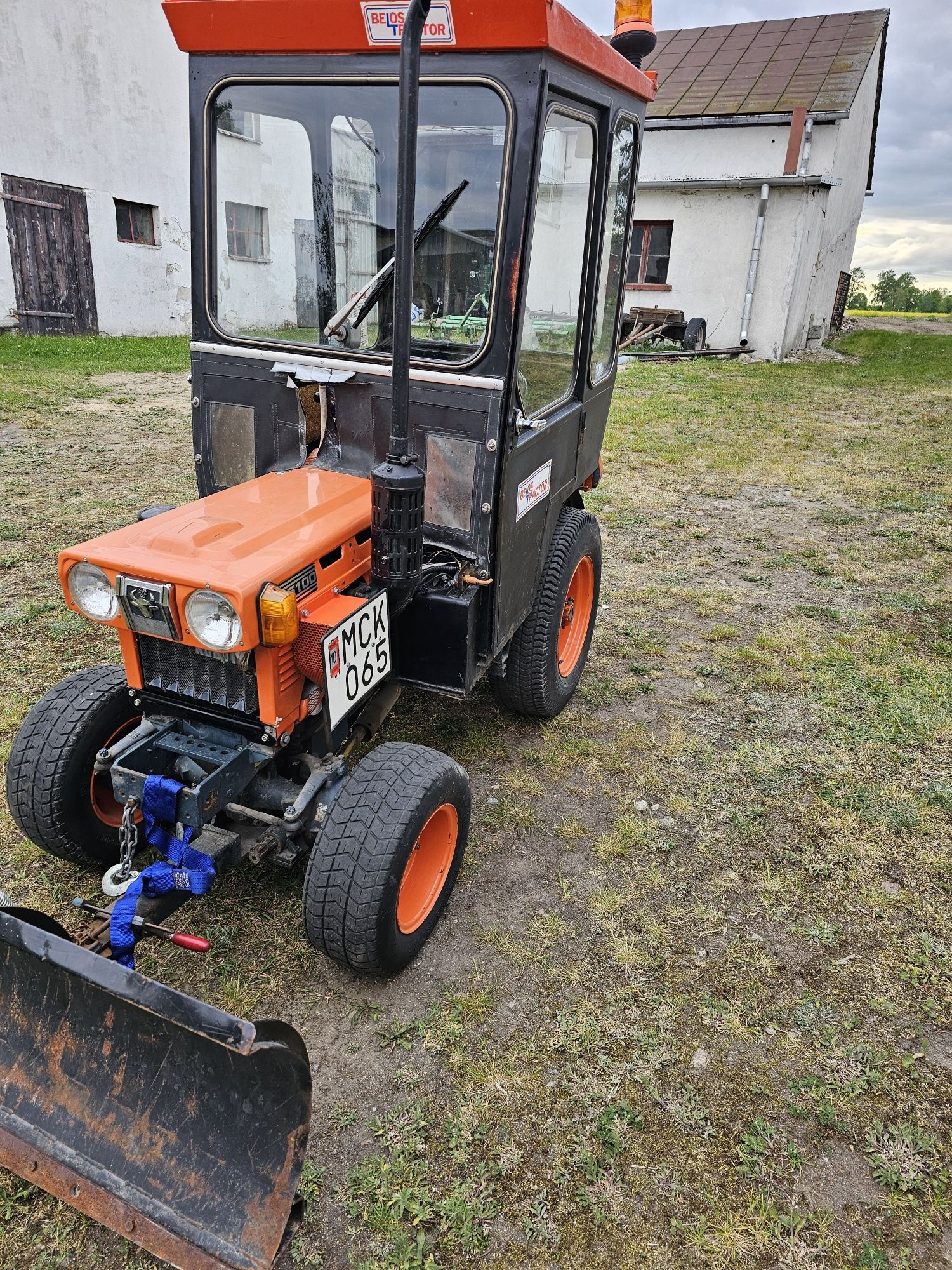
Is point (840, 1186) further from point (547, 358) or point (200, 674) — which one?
point (547, 358)

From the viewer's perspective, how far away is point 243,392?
3041 millimetres

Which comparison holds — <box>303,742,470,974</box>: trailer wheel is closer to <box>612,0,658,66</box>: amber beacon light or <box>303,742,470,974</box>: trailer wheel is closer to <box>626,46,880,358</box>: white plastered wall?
<box>612,0,658,66</box>: amber beacon light

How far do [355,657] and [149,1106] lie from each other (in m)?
1.19

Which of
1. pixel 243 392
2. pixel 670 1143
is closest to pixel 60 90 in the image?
pixel 243 392

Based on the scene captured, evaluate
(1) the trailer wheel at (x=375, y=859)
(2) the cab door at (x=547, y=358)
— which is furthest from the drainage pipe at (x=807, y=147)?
(1) the trailer wheel at (x=375, y=859)

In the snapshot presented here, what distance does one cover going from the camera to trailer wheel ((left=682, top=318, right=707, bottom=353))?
16.1 m

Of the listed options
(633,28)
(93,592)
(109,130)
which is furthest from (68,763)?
(109,130)

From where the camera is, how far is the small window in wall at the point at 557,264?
277 cm

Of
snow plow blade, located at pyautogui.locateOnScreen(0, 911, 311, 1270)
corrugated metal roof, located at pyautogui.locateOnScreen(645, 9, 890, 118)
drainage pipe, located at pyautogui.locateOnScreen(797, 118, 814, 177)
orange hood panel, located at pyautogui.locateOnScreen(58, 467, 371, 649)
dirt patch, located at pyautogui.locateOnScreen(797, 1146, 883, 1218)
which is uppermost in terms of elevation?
corrugated metal roof, located at pyautogui.locateOnScreen(645, 9, 890, 118)

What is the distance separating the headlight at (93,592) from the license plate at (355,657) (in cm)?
59

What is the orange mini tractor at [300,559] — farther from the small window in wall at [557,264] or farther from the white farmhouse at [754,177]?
the white farmhouse at [754,177]

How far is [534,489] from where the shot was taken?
3184 millimetres

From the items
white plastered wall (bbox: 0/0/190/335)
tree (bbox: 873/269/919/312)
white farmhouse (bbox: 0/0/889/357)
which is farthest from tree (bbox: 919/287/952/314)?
white plastered wall (bbox: 0/0/190/335)

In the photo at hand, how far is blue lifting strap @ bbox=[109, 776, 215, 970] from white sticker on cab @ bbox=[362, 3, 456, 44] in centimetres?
215
